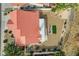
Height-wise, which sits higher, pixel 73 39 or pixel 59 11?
pixel 59 11

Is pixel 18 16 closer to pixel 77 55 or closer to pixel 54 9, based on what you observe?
pixel 54 9

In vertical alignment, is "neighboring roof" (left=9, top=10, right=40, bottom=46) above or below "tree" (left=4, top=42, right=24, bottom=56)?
above

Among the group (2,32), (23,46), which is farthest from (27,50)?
(2,32)

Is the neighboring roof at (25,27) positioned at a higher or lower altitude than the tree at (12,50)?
higher

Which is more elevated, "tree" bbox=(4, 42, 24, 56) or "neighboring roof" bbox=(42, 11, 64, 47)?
"neighboring roof" bbox=(42, 11, 64, 47)
